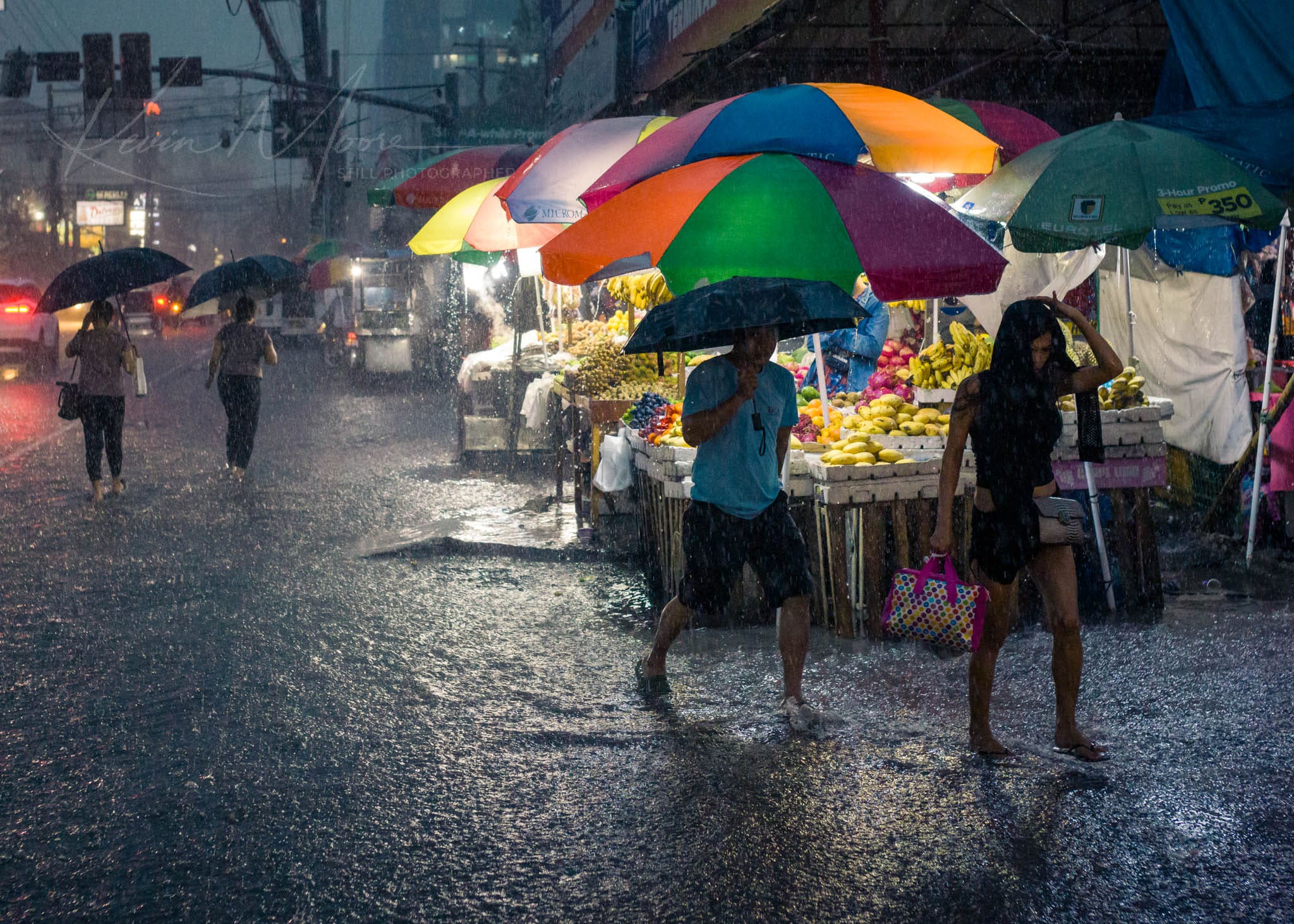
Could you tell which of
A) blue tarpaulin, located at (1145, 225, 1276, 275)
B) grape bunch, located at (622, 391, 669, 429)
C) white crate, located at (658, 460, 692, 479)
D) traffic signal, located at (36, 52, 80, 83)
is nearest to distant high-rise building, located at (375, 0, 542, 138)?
traffic signal, located at (36, 52, 80, 83)

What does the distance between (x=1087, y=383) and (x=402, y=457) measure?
34.8 ft

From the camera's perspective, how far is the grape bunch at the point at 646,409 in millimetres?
8719

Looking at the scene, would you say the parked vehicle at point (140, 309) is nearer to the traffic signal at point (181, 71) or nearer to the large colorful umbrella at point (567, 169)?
the traffic signal at point (181, 71)

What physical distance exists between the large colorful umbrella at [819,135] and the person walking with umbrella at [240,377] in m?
6.61

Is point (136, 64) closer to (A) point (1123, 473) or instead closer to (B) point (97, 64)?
(B) point (97, 64)

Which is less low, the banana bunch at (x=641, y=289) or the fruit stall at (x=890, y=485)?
the banana bunch at (x=641, y=289)

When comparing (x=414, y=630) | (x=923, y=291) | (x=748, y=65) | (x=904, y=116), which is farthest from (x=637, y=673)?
(x=748, y=65)

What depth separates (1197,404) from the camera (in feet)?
34.6

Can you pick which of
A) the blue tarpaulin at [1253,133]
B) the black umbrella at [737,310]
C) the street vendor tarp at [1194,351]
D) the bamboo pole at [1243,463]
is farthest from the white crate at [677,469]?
the street vendor tarp at [1194,351]

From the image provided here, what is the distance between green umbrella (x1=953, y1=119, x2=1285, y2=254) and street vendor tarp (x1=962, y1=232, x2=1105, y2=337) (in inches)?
32.4

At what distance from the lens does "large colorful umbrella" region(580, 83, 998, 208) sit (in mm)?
6691

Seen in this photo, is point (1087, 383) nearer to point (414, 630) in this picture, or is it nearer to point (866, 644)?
point (866, 644)

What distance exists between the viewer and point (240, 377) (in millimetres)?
12930

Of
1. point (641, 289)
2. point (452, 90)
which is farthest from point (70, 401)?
point (452, 90)
